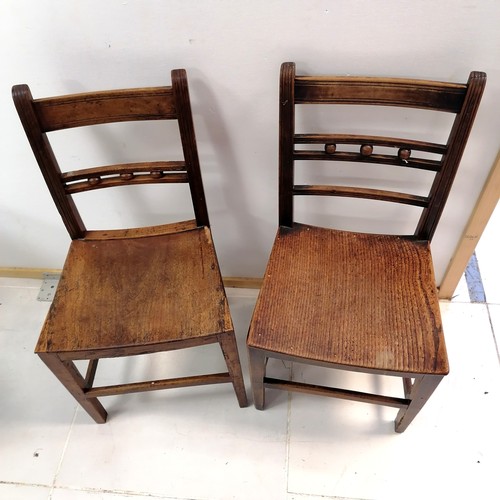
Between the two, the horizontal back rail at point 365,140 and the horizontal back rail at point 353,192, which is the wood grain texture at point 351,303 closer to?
the horizontal back rail at point 353,192

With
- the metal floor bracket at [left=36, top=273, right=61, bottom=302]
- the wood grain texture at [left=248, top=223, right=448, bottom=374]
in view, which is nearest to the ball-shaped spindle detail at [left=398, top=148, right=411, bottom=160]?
the wood grain texture at [left=248, top=223, right=448, bottom=374]

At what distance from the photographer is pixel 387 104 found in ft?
3.09

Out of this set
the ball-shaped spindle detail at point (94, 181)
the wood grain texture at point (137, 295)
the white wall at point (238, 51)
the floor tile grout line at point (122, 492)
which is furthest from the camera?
the floor tile grout line at point (122, 492)

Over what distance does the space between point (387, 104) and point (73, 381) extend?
1.00m

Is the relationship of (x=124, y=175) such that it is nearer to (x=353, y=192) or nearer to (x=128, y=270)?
(x=128, y=270)

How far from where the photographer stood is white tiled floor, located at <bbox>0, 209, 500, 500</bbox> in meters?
1.23

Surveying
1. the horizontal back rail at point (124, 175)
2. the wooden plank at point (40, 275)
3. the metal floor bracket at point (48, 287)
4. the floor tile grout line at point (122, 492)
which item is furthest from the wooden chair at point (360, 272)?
the metal floor bracket at point (48, 287)

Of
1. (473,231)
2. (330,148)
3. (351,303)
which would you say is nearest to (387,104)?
(330,148)

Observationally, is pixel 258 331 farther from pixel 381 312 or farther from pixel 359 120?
pixel 359 120

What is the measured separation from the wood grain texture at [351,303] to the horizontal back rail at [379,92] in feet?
1.15

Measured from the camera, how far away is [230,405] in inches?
54.4

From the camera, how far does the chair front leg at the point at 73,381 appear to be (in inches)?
40.0

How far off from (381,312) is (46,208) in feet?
3.57

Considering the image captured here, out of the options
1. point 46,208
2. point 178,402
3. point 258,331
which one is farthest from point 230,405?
point 46,208
